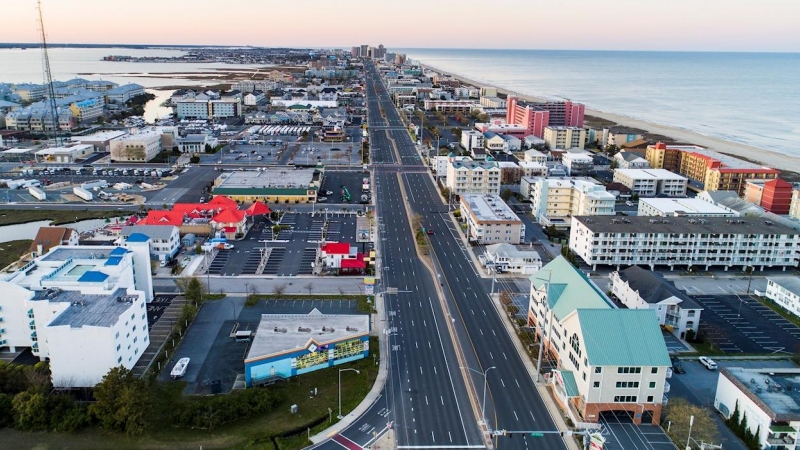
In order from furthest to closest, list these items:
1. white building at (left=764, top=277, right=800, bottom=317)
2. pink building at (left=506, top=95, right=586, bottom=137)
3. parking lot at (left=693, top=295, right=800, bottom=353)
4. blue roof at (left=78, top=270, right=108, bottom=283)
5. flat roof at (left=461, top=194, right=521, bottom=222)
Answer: pink building at (left=506, top=95, right=586, bottom=137), flat roof at (left=461, top=194, right=521, bottom=222), white building at (left=764, top=277, right=800, bottom=317), parking lot at (left=693, top=295, right=800, bottom=353), blue roof at (left=78, top=270, right=108, bottom=283)

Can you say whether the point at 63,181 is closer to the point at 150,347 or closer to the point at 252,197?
the point at 252,197

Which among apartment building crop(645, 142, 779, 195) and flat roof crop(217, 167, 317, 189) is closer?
flat roof crop(217, 167, 317, 189)

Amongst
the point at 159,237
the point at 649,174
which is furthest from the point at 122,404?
the point at 649,174

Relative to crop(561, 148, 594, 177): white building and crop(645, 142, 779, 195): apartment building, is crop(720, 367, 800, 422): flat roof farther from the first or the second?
crop(561, 148, 594, 177): white building

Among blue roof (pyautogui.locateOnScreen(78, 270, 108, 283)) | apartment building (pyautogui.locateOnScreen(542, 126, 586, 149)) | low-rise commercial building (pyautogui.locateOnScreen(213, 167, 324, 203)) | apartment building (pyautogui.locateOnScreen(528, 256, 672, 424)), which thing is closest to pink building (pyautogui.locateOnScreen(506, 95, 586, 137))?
apartment building (pyautogui.locateOnScreen(542, 126, 586, 149))

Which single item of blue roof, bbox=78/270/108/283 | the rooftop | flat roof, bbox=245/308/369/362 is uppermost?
blue roof, bbox=78/270/108/283

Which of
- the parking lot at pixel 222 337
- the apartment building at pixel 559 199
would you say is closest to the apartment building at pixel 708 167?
the apartment building at pixel 559 199

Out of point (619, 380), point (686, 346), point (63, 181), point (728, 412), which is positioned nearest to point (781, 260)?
point (686, 346)
